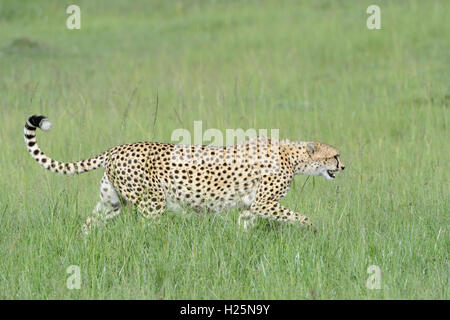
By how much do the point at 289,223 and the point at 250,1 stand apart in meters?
14.0

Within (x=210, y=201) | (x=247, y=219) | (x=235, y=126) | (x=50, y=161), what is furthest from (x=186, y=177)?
(x=235, y=126)

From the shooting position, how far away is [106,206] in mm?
5680

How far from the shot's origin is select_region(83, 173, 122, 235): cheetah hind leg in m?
5.58

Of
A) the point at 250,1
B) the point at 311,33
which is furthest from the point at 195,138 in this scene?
the point at 250,1

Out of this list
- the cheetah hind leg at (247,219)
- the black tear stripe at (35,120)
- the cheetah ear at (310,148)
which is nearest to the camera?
the black tear stripe at (35,120)

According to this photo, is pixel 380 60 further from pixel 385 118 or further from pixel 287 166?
pixel 287 166

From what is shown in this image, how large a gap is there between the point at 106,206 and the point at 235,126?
314 centimetres

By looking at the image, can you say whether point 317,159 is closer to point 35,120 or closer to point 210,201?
point 210,201

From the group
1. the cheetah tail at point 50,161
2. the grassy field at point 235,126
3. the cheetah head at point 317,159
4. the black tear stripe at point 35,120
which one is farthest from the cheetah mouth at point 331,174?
the black tear stripe at point 35,120

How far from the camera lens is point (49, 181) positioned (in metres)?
6.49

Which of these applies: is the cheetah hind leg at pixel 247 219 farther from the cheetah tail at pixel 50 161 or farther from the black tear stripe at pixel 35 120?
the black tear stripe at pixel 35 120

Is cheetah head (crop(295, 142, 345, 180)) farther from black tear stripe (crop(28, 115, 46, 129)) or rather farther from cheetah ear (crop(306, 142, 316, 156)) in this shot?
black tear stripe (crop(28, 115, 46, 129))

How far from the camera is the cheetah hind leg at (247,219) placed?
5.58 m
